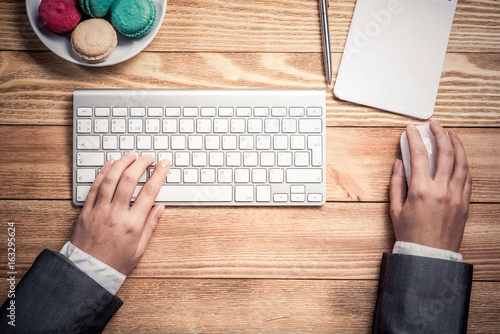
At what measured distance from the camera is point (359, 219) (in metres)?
0.77

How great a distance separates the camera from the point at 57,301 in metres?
0.68

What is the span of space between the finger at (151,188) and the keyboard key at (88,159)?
0.11m

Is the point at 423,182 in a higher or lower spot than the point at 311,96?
lower

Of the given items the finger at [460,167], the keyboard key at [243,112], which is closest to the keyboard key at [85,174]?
the keyboard key at [243,112]

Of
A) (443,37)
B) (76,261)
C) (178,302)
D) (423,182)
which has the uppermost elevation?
(443,37)

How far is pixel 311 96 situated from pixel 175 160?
0.98ft

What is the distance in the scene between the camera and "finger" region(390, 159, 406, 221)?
0.75 metres

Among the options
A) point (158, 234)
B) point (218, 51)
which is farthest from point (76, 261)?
point (218, 51)

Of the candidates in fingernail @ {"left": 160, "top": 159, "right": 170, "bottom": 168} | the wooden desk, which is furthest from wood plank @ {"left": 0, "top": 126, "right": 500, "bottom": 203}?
fingernail @ {"left": 160, "top": 159, "right": 170, "bottom": 168}

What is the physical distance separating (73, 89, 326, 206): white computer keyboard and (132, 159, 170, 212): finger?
0.02 metres

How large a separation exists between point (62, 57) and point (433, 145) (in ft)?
2.52

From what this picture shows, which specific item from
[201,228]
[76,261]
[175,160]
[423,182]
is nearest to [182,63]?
[175,160]

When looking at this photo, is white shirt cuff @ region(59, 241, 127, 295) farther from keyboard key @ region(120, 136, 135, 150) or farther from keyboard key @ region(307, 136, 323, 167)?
keyboard key @ region(307, 136, 323, 167)

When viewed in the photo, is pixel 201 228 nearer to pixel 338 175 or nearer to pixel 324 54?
pixel 338 175
